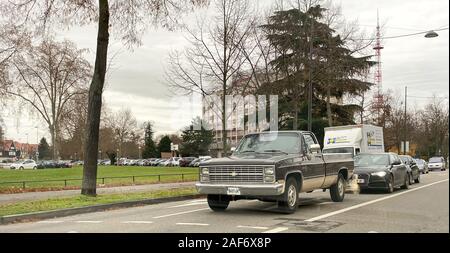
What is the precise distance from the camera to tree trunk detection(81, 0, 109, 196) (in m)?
16.2

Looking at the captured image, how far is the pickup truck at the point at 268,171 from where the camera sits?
11422mm

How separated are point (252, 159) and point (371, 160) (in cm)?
972

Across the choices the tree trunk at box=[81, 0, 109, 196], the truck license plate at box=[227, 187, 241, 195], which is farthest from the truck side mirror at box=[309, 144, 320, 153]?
the tree trunk at box=[81, 0, 109, 196]

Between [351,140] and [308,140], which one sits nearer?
[308,140]

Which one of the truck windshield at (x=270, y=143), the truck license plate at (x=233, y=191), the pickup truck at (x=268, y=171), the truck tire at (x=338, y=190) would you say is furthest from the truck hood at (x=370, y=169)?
the truck license plate at (x=233, y=191)

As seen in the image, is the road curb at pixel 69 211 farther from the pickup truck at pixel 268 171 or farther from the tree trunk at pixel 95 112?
the pickup truck at pixel 268 171

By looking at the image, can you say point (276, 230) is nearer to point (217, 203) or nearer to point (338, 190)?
point (217, 203)

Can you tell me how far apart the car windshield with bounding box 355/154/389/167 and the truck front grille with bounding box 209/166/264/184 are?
9.18 m

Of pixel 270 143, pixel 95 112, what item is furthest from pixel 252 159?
pixel 95 112

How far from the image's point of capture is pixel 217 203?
41.7 ft

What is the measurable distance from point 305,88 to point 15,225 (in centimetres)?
2187

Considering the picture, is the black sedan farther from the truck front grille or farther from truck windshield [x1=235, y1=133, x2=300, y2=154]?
the truck front grille

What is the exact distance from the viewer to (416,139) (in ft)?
244
